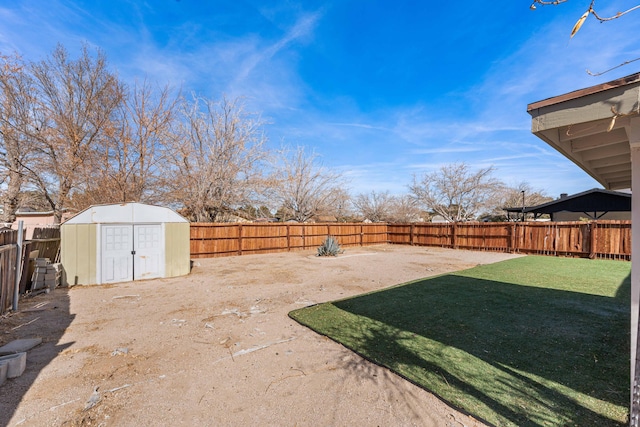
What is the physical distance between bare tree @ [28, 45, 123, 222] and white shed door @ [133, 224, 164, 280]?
6.66 meters

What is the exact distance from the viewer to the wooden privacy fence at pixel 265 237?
1245 centimetres

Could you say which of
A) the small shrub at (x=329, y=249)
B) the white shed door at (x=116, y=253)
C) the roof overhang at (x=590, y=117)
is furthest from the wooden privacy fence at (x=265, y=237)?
the roof overhang at (x=590, y=117)

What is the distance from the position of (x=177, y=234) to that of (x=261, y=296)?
3.96m

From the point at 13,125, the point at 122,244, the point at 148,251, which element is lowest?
the point at 148,251

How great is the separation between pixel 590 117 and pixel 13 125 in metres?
16.3

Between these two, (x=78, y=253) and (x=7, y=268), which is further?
(x=78, y=253)

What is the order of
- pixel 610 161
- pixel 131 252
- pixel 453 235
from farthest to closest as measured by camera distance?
pixel 453 235, pixel 131 252, pixel 610 161

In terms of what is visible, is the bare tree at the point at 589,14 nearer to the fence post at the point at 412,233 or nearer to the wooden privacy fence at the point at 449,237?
the wooden privacy fence at the point at 449,237

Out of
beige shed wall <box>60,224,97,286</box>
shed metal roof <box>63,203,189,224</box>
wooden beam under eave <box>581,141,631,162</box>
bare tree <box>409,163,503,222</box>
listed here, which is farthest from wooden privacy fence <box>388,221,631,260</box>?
beige shed wall <box>60,224,97,286</box>

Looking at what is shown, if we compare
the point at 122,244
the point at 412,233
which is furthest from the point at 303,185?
the point at 122,244

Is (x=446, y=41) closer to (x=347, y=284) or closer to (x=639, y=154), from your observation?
(x=347, y=284)

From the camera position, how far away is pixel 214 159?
14.8 m

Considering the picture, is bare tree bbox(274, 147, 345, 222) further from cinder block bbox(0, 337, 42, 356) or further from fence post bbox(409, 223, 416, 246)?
cinder block bbox(0, 337, 42, 356)

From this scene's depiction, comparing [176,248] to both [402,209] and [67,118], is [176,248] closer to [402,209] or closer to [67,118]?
[67,118]
